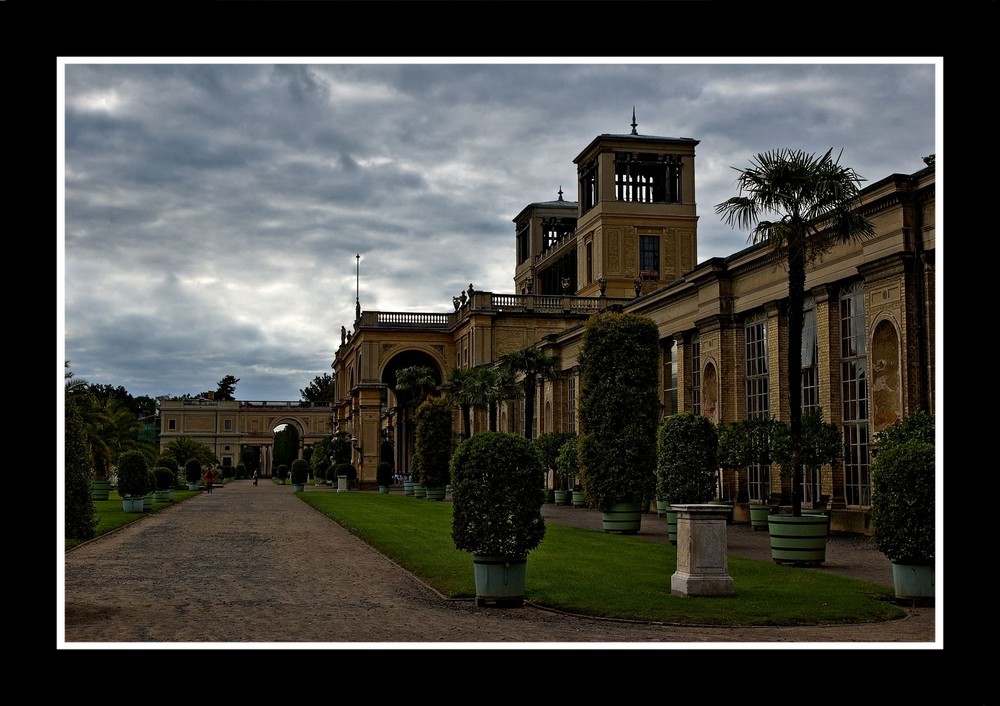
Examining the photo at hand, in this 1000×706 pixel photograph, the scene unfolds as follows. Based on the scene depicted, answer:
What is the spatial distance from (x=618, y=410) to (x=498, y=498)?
1281 centimetres

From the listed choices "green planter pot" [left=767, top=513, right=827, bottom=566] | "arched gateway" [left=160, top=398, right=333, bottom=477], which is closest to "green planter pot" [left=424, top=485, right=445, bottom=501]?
"green planter pot" [left=767, top=513, right=827, bottom=566]

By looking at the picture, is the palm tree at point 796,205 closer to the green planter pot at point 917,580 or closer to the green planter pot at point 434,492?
the green planter pot at point 917,580

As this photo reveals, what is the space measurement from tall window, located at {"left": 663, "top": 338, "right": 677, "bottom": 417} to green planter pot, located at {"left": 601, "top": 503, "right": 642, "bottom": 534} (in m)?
12.5

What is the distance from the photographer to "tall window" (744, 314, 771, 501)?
102ft

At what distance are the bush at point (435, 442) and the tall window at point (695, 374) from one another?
641 inches

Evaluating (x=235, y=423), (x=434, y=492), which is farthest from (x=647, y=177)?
(x=235, y=423)

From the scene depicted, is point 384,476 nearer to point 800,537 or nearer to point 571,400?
point 571,400

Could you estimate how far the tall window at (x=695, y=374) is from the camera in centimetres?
3581

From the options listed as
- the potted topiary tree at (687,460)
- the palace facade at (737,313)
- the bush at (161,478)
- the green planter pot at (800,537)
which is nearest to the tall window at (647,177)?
the palace facade at (737,313)

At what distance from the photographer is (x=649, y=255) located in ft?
216

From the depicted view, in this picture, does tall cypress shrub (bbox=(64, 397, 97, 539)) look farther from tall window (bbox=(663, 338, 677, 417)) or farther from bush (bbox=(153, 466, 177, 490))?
bush (bbox=(153, 466, 177, 490))
